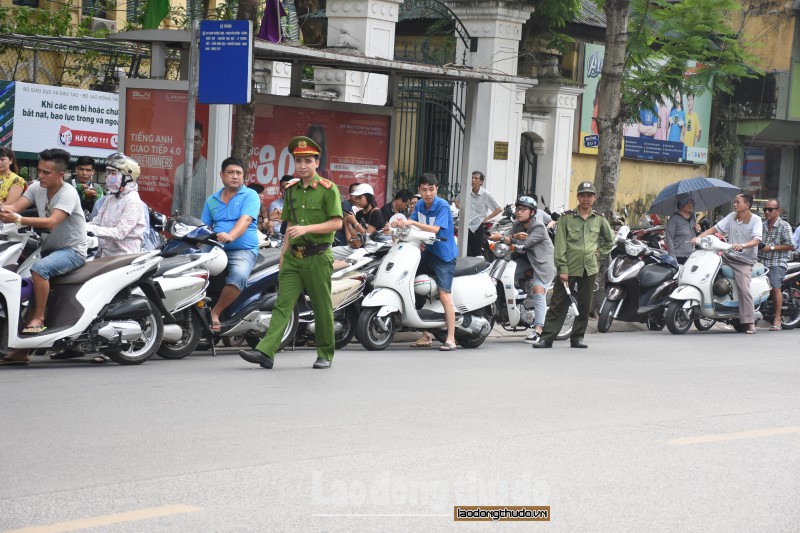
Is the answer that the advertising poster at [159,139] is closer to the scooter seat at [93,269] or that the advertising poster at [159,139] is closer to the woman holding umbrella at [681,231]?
the scooter seat at [93,269]

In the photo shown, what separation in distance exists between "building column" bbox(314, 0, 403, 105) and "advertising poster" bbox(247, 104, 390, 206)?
192 cm

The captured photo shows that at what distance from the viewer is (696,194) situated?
18.2 meters

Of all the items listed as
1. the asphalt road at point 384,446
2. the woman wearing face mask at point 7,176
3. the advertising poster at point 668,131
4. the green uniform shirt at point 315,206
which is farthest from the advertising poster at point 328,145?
the advertising poster at point 668,131

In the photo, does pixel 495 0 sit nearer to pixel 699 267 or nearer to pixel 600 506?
pixel 699 267

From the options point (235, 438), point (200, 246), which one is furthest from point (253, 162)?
point (235, 438)

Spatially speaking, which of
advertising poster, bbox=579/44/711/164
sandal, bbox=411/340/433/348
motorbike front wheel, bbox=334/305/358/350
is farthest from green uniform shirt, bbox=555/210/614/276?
advertising poster, bbox=579/44/711/164

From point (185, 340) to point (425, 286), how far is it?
2.91 meters

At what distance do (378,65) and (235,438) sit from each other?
7.82 metres

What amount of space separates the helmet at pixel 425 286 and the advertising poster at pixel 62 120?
9.18m

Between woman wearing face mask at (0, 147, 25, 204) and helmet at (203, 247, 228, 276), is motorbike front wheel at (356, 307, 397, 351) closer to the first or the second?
Result: helmet at (203, 247, 228, 276)

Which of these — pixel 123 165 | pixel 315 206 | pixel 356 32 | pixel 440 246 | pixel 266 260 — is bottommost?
pixel 266 260

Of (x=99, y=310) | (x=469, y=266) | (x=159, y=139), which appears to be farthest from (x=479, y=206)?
(x=99, y=310)

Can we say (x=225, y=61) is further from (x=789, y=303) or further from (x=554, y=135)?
(x=554, y=135)

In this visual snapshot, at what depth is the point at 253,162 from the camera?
1528 cm
